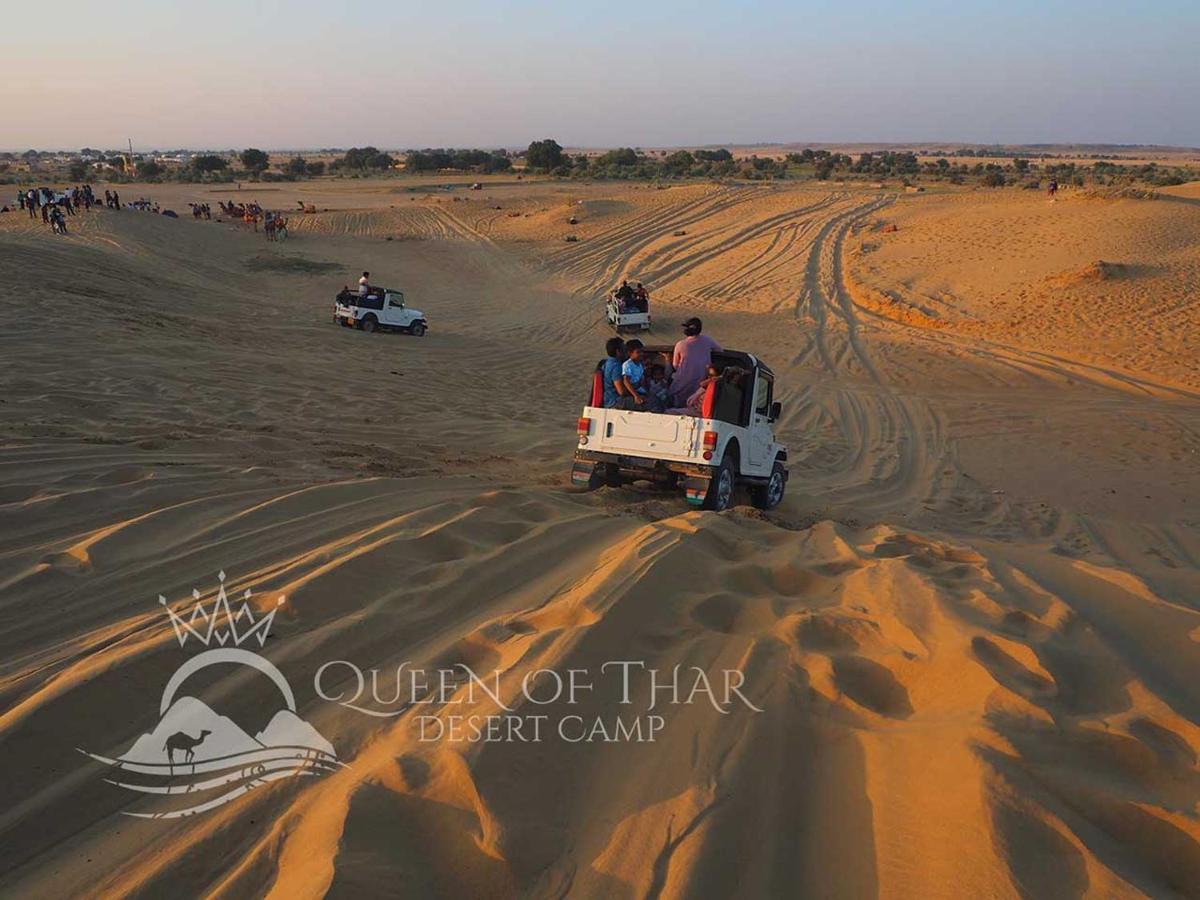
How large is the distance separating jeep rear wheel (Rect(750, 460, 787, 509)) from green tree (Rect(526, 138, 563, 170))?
75.0 metres

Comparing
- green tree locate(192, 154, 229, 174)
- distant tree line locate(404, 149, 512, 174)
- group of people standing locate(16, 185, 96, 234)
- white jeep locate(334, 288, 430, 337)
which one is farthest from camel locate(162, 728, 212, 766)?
green tree locate(192, 154, 229, 174)

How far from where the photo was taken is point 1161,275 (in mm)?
24234

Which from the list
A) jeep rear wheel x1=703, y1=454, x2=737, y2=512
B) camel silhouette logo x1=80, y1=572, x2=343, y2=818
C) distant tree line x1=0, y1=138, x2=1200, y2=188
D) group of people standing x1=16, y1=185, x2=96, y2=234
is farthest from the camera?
distant tree line x1=0, y1=138, x2=1200, y2=188

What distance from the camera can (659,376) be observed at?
9.18 metres

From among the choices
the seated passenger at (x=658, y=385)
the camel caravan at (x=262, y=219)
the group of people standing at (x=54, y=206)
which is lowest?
the seated passenger at (x=658, y=385)

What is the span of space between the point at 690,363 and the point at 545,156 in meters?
76.9

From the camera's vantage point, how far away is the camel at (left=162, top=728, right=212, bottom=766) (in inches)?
132

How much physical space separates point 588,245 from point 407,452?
31.1m

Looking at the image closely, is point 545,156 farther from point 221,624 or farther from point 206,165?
point 221,624

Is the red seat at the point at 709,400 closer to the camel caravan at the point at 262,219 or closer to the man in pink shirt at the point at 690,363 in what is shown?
the man in pink shirt at the point at 690,363

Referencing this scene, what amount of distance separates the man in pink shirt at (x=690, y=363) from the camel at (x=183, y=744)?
6.48 meters

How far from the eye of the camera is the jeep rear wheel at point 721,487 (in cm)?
820

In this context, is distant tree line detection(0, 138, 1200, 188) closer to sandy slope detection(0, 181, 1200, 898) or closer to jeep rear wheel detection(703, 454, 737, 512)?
sandy slope detection(0, 181, 1200, 898)

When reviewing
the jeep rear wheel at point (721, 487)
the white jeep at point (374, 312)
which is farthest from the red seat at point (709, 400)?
the white jeep at point (374, 312)
